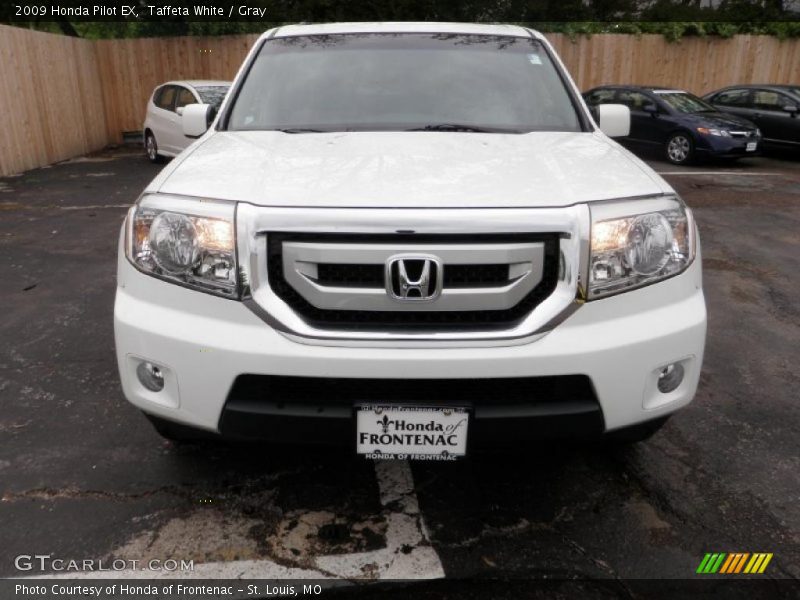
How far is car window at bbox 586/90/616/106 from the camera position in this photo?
13.1 m

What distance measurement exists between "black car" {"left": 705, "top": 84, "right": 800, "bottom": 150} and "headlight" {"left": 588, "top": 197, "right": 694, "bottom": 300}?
41.0ft

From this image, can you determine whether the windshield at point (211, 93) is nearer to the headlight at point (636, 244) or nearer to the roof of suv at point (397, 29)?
the roof of suv at point (397, 29)

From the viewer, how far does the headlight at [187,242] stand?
6.88 feet

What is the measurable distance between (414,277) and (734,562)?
4.92ft

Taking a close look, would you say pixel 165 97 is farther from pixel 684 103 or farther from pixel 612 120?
pixel 612 120

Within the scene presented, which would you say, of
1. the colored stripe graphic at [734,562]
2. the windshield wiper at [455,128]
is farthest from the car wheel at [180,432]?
the colored stripe graphic at [734,562]

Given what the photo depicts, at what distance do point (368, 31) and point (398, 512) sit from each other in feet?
8.49

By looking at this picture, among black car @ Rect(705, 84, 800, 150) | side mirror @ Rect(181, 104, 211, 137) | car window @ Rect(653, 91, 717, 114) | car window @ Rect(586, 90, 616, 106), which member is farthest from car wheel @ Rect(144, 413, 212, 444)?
black car @ Rect(705, 84, 800, 150)

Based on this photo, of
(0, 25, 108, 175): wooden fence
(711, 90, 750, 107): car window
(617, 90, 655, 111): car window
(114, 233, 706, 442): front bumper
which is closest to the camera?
(114, 233, 706, 442): front bumper

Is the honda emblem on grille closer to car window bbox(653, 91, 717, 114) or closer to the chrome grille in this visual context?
the chrome grille

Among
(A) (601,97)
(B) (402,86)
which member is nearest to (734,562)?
(B) (402,86)

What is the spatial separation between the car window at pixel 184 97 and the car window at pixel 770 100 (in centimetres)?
1077

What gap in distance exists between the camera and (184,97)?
37.8 ft

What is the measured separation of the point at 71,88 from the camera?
1371 centimetres
